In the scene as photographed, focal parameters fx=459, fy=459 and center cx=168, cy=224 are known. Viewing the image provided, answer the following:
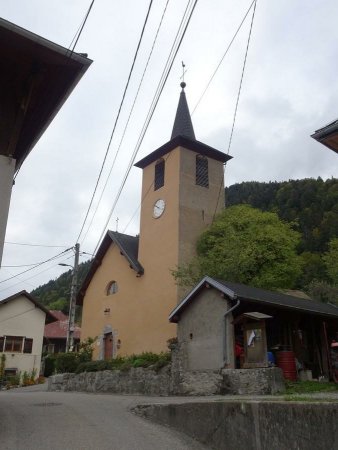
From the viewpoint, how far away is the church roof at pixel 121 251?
90.7ft

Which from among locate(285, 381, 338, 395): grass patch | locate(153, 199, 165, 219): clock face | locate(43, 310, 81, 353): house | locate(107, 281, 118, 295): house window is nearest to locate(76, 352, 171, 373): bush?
locate(285, 381, 338, 395): grass patch

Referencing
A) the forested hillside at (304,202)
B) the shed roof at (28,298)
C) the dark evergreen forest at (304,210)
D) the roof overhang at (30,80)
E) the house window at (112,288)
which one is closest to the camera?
the roof overhang at (30,80)

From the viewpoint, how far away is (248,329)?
15.0 metres

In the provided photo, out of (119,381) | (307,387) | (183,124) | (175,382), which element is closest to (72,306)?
(119,381)

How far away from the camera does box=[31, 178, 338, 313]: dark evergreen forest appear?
178 ft

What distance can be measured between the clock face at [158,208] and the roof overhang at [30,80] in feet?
60.0

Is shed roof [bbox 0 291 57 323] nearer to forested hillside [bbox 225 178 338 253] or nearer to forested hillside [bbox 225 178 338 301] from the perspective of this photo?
forested hillside [bbox 225 178 338 301]

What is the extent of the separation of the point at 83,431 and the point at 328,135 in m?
7.26

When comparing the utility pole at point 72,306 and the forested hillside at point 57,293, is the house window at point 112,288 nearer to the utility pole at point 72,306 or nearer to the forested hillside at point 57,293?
the utility pole at point 72,306

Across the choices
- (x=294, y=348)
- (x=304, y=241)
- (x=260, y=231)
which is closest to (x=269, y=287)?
(x=260, y=231)

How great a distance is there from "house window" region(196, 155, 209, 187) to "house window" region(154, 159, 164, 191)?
228 centimetres

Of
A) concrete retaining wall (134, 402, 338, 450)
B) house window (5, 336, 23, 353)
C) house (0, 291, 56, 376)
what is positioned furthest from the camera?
house window (5, 336, 23, 353)

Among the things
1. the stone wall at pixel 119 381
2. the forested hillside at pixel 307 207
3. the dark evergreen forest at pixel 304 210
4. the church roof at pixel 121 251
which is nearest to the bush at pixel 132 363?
the stone wall at pixel 119 381

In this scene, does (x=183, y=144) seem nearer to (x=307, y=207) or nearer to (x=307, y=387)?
(x=307, y=387)
